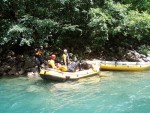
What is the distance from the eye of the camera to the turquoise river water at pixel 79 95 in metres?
11.6

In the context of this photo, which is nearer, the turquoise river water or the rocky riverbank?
the turquoise river water

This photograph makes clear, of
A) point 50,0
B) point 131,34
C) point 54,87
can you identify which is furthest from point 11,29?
point 131,34

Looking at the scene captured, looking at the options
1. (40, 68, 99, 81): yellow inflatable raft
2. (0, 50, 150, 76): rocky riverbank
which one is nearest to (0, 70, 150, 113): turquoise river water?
(40, 68, 99, 81): yellow inflatable raft

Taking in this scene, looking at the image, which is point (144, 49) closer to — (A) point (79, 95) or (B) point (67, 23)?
(B) point (67, 23)

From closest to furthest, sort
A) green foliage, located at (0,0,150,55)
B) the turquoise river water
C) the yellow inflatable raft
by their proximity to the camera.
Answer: the turquoise river water → the yellow inflatable raft → green foliage, located at (0,0,150,55)

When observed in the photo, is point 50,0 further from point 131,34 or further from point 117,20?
point 131,34

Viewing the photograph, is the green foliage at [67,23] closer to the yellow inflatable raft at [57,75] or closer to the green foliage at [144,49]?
the green foliage at [144,49]

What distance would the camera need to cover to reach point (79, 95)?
1334cm

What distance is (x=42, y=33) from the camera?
1784cm

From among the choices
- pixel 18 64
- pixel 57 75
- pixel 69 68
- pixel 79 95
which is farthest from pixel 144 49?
pixel 79 95

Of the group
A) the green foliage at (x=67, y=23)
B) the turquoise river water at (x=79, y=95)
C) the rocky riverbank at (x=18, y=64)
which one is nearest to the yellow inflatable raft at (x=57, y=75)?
the turquoise river water at (x=79, y=95)

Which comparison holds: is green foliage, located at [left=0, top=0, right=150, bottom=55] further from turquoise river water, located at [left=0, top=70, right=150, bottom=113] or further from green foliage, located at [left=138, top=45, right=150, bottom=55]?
turquoise river water, located at [left=0, top=70, right=150, bottom=113]

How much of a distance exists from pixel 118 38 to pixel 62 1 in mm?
6037

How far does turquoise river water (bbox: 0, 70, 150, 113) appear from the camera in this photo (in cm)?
1161
